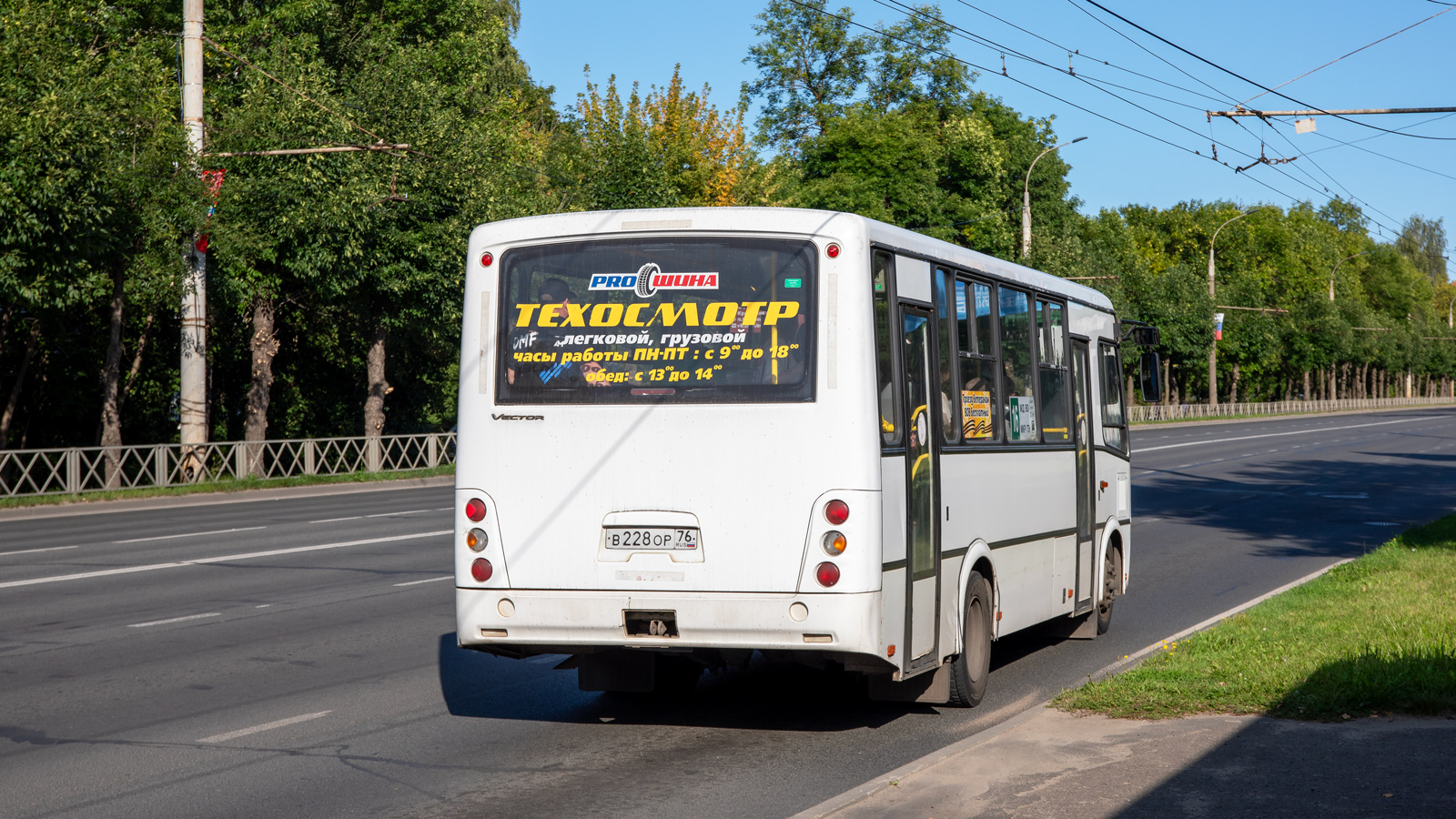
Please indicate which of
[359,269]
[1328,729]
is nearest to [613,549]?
[1328,729]

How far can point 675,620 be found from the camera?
734cm

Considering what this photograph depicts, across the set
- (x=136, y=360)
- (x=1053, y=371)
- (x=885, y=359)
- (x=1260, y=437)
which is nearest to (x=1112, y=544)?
(x=1053, y=371)

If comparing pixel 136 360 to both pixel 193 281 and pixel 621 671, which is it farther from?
pixel 621 671

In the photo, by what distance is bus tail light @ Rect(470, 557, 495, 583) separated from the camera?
25.0ft

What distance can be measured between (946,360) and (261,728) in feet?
14.4

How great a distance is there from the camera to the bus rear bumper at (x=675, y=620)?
7.12m

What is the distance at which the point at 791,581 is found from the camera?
719 centimetres

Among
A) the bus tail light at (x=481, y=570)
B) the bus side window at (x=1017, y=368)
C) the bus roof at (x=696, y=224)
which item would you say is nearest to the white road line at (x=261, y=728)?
the bus tail light at (x=481, y=570)

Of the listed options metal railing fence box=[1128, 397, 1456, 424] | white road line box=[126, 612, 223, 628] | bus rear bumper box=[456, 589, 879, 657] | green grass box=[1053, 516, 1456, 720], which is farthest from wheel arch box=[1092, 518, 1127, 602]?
metal railing fence box=[1128, 397, 1456, 424]

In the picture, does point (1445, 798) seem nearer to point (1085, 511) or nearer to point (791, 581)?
point (791, 581)

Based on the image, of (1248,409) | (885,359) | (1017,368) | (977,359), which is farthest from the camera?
(1248,409)

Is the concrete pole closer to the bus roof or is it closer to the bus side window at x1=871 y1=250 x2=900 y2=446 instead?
the bus roof

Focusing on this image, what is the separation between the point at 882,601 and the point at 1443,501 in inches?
886

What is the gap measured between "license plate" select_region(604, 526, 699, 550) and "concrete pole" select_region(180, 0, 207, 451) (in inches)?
908
